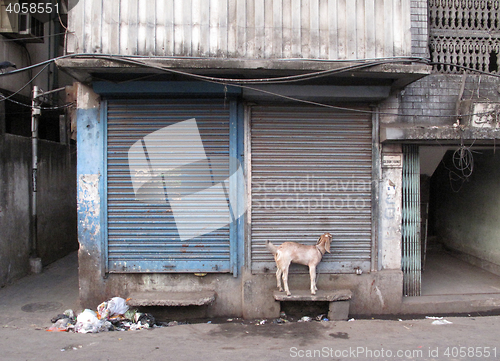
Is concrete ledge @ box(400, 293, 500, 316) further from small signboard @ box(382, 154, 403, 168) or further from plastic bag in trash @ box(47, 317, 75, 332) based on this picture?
plastic bag in trash @ box(47, 317, 75, 332)

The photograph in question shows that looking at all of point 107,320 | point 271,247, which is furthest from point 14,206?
point 271,247

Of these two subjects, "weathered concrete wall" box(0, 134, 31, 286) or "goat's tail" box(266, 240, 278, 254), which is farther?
"weathered concrete wall" box(0, 134, 31, 286)

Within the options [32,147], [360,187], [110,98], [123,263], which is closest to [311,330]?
[360,187]

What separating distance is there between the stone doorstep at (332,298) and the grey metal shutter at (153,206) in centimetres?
108

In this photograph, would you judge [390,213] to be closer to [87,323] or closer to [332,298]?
[332,298]

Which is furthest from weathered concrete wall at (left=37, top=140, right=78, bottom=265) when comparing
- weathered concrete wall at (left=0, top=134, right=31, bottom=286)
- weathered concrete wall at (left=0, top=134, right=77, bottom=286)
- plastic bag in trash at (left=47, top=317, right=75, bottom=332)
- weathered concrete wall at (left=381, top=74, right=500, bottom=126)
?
weathered concrete wall at (left=381, top=74, right=500, bottom=126)

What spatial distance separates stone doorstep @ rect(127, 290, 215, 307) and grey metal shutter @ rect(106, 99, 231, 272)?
1.19 feet

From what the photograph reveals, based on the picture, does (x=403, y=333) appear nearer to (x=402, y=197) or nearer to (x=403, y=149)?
(x=402, y=197)

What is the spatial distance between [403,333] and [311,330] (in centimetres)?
132

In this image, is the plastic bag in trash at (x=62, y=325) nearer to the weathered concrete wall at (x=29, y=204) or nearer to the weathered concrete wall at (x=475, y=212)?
the weathered concrete wall at (x=29, y=204)

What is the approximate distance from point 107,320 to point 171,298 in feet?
3.15

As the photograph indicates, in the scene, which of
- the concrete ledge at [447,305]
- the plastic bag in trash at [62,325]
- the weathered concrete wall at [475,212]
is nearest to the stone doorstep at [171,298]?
the plastic bag in trash at [62,325]

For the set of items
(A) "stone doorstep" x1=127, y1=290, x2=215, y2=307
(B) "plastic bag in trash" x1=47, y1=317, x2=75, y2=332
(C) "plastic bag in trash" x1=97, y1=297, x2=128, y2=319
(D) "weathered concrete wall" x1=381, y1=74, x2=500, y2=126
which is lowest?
(B) "plastic bag in trash" x1=47, y1=317, x2=75, y2=332

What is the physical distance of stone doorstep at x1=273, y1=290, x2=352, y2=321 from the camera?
205 inches
